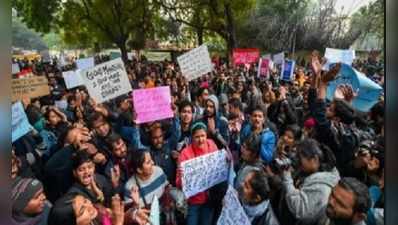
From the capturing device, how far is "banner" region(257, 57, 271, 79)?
9.04ft

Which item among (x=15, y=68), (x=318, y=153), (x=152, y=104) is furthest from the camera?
(x=318, y=153)

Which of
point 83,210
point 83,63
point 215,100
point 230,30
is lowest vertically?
point 83,210

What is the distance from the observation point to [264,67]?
2777 mm

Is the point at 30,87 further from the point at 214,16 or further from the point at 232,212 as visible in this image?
the point at 232,212

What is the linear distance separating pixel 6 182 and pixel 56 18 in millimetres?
816

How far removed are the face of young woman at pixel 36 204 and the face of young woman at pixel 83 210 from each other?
5.9 inches

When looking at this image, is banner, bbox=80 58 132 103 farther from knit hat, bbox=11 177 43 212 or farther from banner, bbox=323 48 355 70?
banner, bbox=323 48 355 70

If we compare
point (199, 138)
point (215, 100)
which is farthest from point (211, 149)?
point (215, 100)

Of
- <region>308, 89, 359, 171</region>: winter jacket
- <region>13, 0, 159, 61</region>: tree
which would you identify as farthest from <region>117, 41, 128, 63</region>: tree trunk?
<region>308, 89, 359, 171</region>: winter jacket

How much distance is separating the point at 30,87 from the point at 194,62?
811 millimetres

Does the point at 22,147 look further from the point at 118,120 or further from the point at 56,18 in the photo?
the point at 56,18

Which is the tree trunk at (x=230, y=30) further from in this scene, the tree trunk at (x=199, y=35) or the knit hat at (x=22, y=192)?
the knit hat at (x=22, y=192)

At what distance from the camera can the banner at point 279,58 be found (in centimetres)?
275

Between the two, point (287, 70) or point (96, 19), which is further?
point (287, 70)
